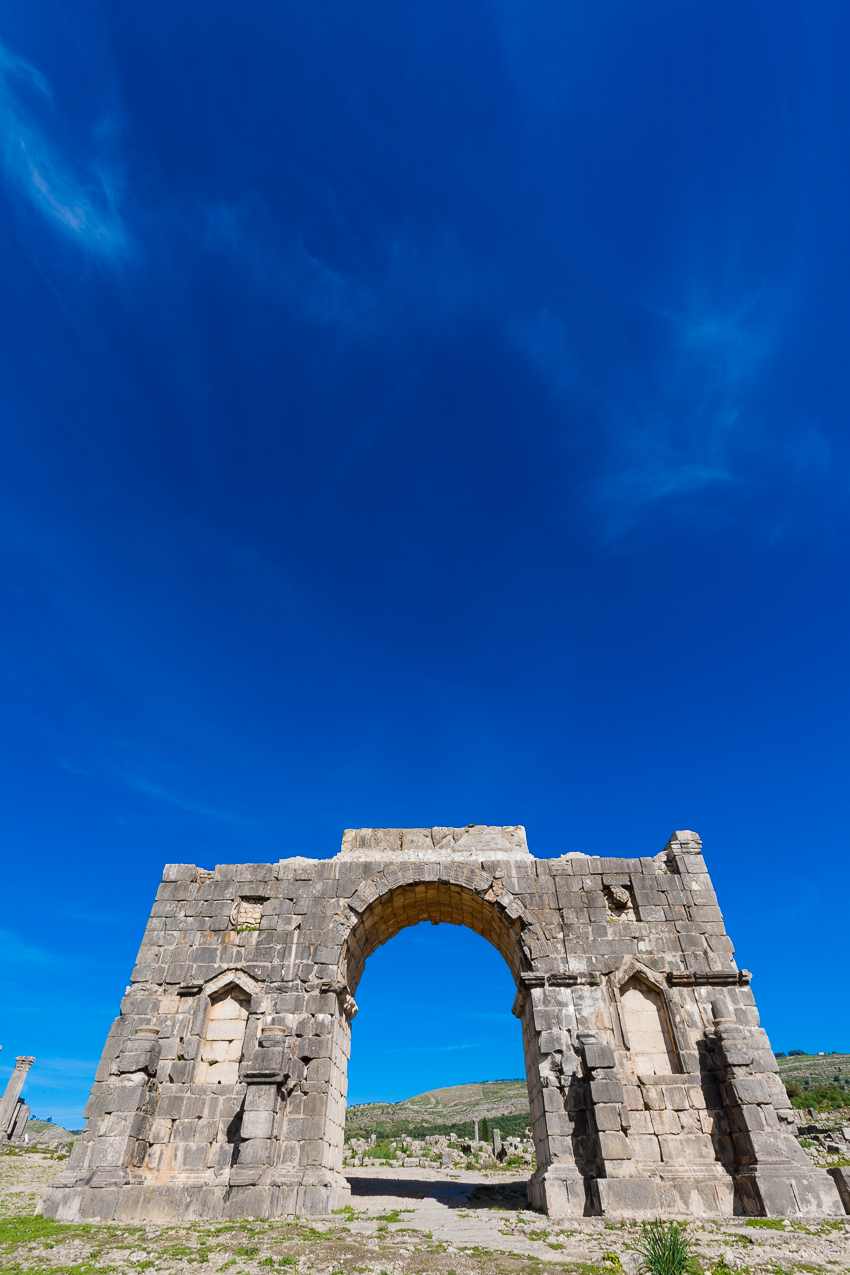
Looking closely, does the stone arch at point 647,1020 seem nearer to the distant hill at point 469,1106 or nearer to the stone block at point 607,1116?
the stone block at point 607,1116

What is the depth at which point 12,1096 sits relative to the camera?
86.1ft

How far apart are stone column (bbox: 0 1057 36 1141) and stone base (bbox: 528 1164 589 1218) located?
2576 cm

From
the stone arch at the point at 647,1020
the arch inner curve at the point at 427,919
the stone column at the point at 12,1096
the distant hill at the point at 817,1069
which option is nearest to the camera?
the stone arch at the point at 647,1020

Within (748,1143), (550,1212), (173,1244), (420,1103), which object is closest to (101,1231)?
(173,1244)

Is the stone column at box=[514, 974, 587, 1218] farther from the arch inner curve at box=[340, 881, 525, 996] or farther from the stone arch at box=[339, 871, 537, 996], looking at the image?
the arch inner curve at box=[340, 881, 525, 996]

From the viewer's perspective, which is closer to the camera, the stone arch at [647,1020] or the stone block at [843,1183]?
the stone block at [843,1183]

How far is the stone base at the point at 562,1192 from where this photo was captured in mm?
10250

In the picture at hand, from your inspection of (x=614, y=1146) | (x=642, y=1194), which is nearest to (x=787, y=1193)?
(x=642, y=1194)

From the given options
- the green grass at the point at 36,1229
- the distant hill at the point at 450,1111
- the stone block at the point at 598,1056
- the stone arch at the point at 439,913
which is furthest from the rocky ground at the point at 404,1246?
the distant hill at the point at 450,1111

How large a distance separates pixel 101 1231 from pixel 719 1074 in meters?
10.4

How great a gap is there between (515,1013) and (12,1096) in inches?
984

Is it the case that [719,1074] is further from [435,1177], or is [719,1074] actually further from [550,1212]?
[435,1177]

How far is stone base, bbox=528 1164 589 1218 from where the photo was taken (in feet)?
33.6

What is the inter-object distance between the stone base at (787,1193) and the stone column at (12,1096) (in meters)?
28.5
